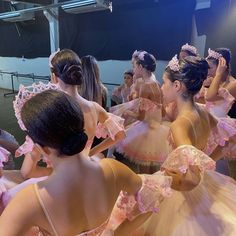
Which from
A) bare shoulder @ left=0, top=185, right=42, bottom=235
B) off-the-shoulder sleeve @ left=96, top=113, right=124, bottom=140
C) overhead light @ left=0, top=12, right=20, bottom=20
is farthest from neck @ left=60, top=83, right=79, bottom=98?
overhead light @ left=0, top=12, right=20, bottom=20

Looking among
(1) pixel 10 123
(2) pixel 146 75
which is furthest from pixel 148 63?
(1) pixel 10 123

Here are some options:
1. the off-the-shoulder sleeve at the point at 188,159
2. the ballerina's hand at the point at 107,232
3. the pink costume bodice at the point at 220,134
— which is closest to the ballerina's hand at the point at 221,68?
the pink costume bodice at the point at 220,134

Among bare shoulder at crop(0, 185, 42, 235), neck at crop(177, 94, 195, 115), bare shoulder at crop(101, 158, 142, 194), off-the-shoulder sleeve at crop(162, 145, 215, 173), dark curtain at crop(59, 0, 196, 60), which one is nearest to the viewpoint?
bare shoulder at crop(0, 185, 42, 235)

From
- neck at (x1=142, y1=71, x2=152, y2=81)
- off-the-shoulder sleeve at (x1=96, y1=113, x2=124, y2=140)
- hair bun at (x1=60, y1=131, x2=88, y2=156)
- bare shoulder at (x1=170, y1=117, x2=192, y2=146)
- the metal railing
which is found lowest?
the metal railing

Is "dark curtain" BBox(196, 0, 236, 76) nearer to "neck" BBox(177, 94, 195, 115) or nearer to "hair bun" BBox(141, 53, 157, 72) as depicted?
"hair bun" BBox(141, 53, 157, 72)

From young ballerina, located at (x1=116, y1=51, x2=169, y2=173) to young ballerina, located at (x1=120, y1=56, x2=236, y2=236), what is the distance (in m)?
0.94

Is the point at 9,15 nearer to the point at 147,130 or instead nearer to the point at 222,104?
the point at 147,130

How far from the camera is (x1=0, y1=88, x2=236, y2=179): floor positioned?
313cm

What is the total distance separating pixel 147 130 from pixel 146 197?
5.07 ft

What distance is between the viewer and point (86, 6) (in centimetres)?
556

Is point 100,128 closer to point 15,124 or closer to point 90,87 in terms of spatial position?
point 90,87

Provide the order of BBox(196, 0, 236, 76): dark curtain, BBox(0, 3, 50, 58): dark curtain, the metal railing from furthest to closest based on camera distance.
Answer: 1. the metal railing
2. BBox(0, 3, 50, 58): dark curtain
3. BBox(196, 0, 236, 76): dark curtain

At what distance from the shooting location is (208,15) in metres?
4.15

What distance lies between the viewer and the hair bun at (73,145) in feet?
2.38
